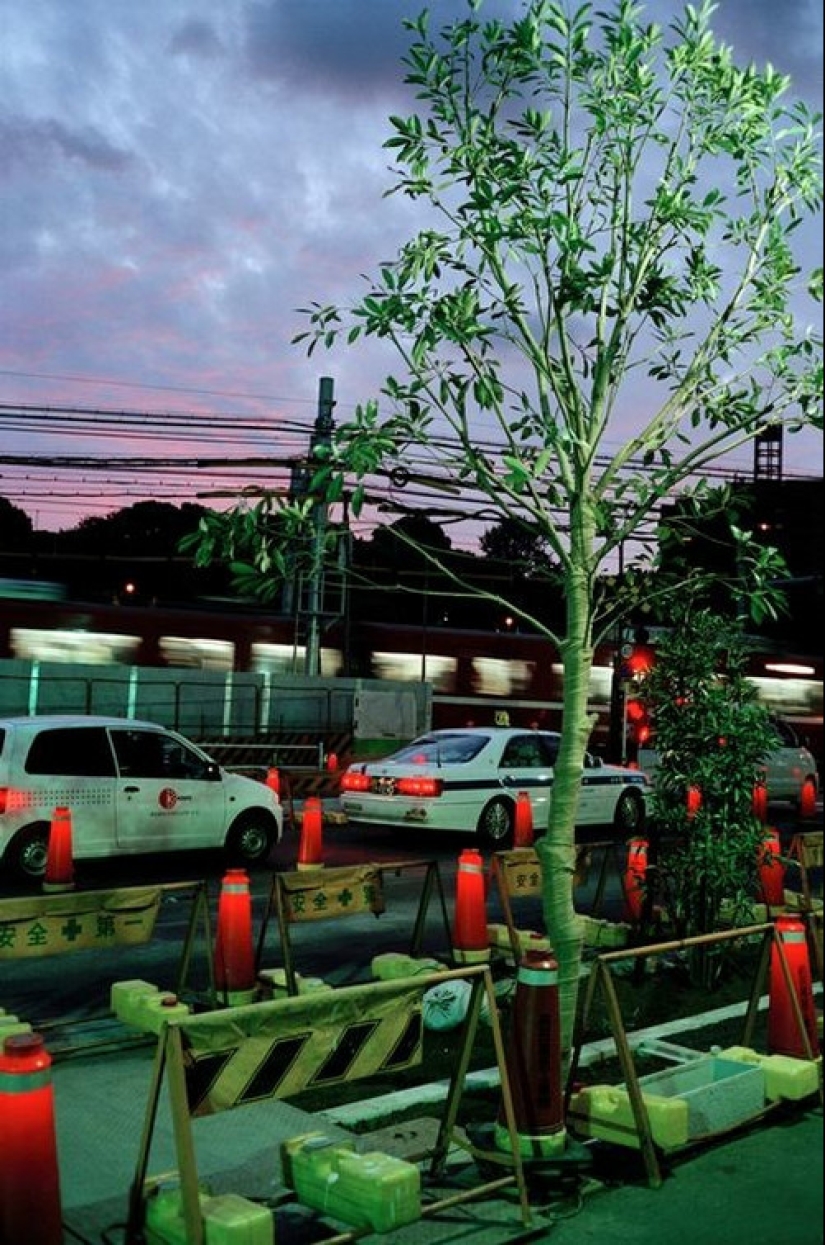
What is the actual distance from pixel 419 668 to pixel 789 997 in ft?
84.0

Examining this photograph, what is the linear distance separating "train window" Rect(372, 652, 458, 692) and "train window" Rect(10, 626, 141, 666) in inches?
275

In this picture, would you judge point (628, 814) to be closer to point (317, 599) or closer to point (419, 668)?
point (317, 599)

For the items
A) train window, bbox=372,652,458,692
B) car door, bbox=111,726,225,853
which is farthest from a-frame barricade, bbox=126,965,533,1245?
train window, bbox=372,652,458,692

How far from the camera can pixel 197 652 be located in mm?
28484

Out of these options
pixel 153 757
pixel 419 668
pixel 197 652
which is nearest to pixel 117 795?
pixel 153 757

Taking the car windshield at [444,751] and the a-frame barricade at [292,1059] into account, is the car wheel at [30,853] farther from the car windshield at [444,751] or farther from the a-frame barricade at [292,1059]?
the a-frame barricade at [292,1059]

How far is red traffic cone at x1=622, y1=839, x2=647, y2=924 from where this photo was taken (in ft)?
31.6

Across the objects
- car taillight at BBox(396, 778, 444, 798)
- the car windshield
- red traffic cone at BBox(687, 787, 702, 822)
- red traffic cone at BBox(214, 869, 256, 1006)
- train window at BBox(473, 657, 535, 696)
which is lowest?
red traffic cone at BBox(214, 869, 256, 1006)

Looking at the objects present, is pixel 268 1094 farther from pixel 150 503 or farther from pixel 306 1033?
pixel 150 503

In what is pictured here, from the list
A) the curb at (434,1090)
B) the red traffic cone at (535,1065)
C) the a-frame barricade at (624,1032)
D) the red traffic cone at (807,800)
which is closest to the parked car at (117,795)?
the curb at (434,1090)

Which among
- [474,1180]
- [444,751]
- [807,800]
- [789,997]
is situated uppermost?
[444,751]

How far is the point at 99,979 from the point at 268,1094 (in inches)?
176

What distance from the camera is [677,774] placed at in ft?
29.8

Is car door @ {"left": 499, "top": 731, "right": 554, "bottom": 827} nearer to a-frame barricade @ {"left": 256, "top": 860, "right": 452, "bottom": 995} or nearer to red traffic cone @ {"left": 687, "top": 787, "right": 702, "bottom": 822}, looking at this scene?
a-frame barricade @ {"left": 256, "top": 860, "right": 452, "bottom": 995}
